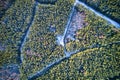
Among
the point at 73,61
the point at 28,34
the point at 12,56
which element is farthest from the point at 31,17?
the point at 73,61

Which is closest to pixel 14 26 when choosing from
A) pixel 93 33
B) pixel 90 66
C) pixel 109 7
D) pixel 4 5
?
pixel 4 5

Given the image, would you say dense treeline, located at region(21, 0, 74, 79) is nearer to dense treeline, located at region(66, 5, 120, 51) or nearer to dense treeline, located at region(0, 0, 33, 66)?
dense treeline, located at region(0, 0, 33, 66)

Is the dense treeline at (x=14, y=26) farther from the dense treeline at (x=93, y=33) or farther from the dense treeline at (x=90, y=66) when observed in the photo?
the dense treeline at (x=93, y=33)

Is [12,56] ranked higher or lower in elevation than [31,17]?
lower

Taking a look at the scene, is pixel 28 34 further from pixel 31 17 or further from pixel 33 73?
pixel 33 73

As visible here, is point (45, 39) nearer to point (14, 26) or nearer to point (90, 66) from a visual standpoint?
point (14, 26)

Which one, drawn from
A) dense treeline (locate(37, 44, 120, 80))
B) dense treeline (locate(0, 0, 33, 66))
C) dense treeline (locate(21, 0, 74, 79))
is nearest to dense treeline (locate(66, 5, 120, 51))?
dense treeline (locate(37, 44, 120, 80))

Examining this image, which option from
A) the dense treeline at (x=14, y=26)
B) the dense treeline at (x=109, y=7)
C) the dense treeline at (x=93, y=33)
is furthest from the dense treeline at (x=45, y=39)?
the dense treeline at (x=109, y=7)
